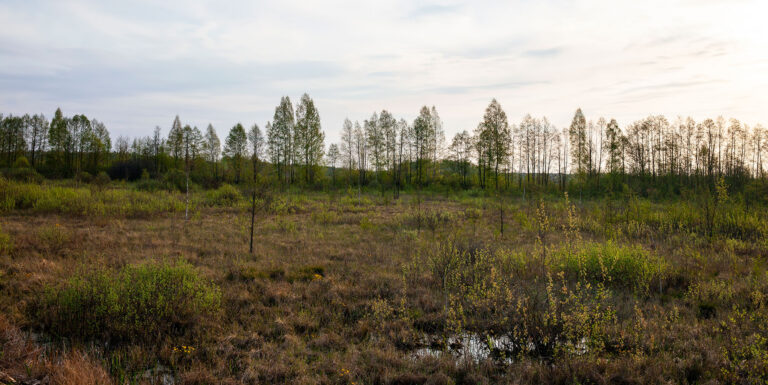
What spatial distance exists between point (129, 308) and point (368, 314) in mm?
3549

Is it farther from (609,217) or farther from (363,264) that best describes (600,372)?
(609,217)

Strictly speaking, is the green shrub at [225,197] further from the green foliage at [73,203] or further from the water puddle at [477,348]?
the water puddle at [477,348]

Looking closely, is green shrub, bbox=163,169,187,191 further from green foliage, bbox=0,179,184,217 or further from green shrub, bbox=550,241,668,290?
green shrub, bbox=550,241,668,290

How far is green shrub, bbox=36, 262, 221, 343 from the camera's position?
187 inches

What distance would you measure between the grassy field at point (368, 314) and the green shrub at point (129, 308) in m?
0.03

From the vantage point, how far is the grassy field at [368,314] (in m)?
3.92

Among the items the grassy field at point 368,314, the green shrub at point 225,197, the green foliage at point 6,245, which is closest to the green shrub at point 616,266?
the grassy field at point 368,314

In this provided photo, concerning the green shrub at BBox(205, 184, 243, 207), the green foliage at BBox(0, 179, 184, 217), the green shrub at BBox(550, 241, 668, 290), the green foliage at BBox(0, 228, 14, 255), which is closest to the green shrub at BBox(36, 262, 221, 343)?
the green foliage at BBox(0, 228, 14, 255)

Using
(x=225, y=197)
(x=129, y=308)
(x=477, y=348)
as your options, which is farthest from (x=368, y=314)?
(x=225, y=197)

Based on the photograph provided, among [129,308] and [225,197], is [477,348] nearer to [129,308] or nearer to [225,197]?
[129,308]

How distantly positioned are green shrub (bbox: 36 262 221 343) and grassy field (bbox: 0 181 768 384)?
0.09 ft

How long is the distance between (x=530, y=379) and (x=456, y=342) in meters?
1.26

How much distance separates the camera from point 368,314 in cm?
553

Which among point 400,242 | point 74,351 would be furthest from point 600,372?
point 400,242
